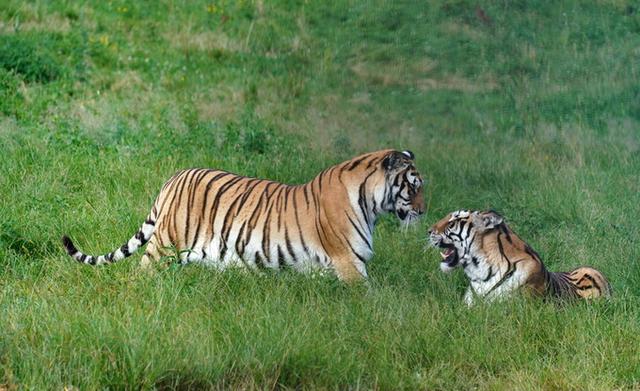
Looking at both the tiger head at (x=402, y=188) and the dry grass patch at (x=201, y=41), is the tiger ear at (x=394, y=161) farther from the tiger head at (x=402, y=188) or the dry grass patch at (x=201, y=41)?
the dry grass patch at (x=201, y=41)

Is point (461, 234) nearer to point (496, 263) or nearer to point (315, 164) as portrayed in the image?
point (496, 263)

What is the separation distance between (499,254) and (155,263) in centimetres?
216

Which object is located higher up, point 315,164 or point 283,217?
point 283,217

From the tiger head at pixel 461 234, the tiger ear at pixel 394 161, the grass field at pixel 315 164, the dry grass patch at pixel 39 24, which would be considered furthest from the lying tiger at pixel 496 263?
the dry grass patch at pixel 39 24

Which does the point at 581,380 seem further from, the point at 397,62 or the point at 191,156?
the point at 397,62

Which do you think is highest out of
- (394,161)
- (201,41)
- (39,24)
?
(394,161)

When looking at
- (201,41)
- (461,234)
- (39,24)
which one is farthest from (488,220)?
(39,24)

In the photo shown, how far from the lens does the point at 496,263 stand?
22.2 ft

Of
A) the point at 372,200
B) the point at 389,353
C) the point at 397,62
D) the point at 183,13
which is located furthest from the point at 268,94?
the point at 389,353

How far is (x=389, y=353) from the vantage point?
582 cm

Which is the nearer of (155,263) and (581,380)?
(581,380)

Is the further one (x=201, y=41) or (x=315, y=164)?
(x=201, y=41)

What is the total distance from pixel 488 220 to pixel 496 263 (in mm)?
278

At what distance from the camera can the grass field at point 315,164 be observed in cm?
559
